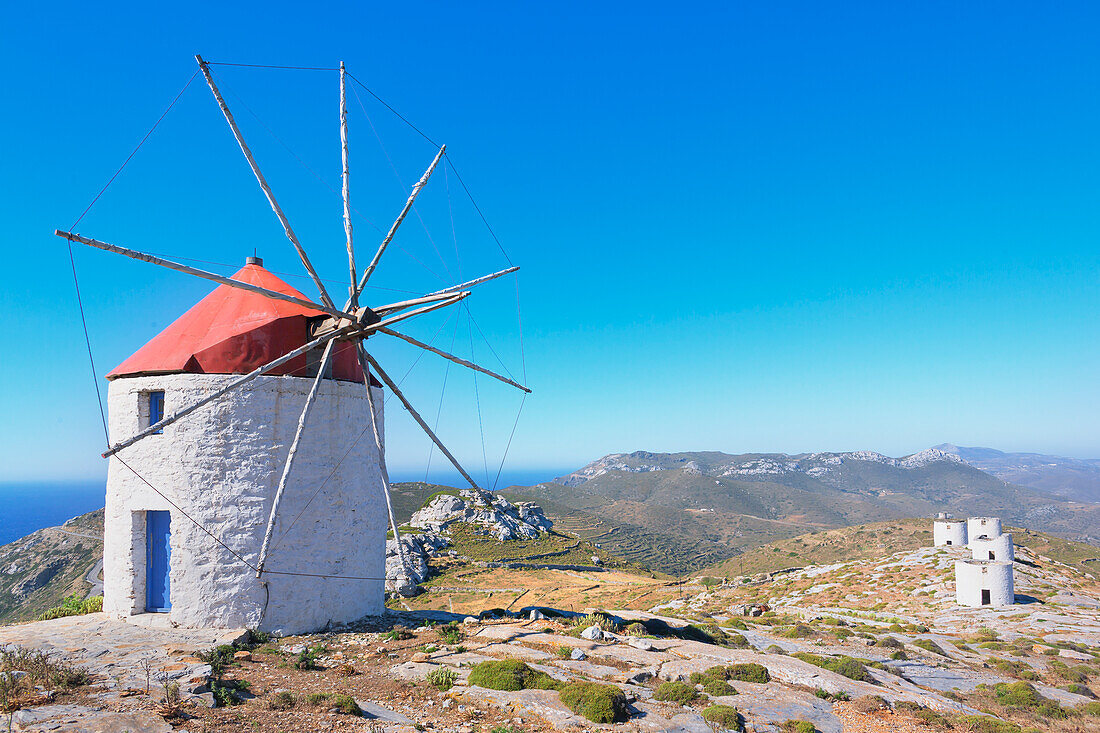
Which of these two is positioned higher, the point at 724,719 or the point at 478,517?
the point at 724,719

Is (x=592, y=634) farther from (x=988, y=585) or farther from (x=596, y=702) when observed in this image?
(x=988, y=585)

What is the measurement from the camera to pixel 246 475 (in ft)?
44.5

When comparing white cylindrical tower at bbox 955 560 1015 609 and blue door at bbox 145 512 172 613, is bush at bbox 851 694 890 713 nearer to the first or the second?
blue door at bbox 145 512 172 613

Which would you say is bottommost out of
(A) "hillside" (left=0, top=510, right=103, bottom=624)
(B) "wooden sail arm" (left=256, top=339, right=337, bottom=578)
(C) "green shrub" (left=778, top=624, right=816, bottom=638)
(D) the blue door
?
(A) "hillside" (left=0, top=510, right=103, bottom=624)

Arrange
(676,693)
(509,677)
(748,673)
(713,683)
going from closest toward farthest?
(509,677) → (676,693) → (713,683) → (748,673)

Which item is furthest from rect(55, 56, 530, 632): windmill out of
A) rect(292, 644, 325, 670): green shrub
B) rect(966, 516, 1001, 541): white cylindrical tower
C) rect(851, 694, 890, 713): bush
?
rect(966, 516, 1001, 541): white cylindrical tower

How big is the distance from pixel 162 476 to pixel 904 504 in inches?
8922

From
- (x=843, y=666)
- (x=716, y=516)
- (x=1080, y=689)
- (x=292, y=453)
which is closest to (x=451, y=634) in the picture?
(x=292, y=453)

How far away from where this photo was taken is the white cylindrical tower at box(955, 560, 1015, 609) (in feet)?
101

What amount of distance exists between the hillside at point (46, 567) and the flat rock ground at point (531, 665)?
158 feet

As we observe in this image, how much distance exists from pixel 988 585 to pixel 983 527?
1809 centimetres

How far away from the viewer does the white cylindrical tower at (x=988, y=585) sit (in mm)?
30734

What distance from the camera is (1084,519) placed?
184 m

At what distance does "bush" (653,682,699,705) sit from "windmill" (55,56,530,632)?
7249 millimetres
